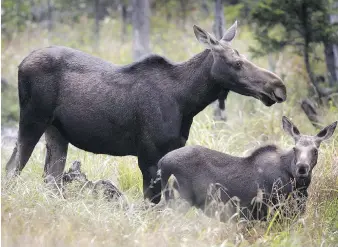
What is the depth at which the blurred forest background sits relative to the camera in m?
12.2

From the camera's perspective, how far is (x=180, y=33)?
20516 millimetres

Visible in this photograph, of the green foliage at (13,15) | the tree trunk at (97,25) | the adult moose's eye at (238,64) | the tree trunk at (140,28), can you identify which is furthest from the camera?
the tree trunk at (97,25)

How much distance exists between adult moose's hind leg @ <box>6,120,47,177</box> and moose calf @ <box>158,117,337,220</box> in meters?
1.70

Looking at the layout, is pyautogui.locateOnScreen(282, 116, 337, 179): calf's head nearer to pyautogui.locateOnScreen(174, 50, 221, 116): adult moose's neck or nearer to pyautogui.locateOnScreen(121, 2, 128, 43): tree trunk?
pyautogui.locateOnScreen(174, 50, 221, 116): adult moose's neck

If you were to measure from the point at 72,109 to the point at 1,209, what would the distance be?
174 centimetres

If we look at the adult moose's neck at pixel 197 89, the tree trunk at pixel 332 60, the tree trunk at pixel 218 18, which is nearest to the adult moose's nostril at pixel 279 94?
the adult moose's neck at pixel 197 89

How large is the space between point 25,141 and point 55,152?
411 millimetres

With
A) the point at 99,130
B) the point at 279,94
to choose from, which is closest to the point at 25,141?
the point at 99,130

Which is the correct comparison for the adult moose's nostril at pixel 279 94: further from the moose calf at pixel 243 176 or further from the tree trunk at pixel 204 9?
the tree trunk at pixel 204 9

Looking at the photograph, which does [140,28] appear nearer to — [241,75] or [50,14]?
[241,75]

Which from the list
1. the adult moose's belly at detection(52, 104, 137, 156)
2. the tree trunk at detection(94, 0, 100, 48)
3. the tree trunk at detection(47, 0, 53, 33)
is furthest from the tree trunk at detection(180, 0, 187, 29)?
the adult moose's belly at detection(52, 104, 137, 156)

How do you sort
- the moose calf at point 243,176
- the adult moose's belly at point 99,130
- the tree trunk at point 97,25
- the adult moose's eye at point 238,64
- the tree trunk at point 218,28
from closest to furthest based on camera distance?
the moose calf at point 243,176 < the adult moose's eye at point 238,64 < the adult moose's belly at point 99,130 < the tree trunk at point 218,28 < the tree trunk at point 97,25

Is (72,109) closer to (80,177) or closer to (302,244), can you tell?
(80,177)

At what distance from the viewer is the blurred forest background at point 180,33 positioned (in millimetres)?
12227
